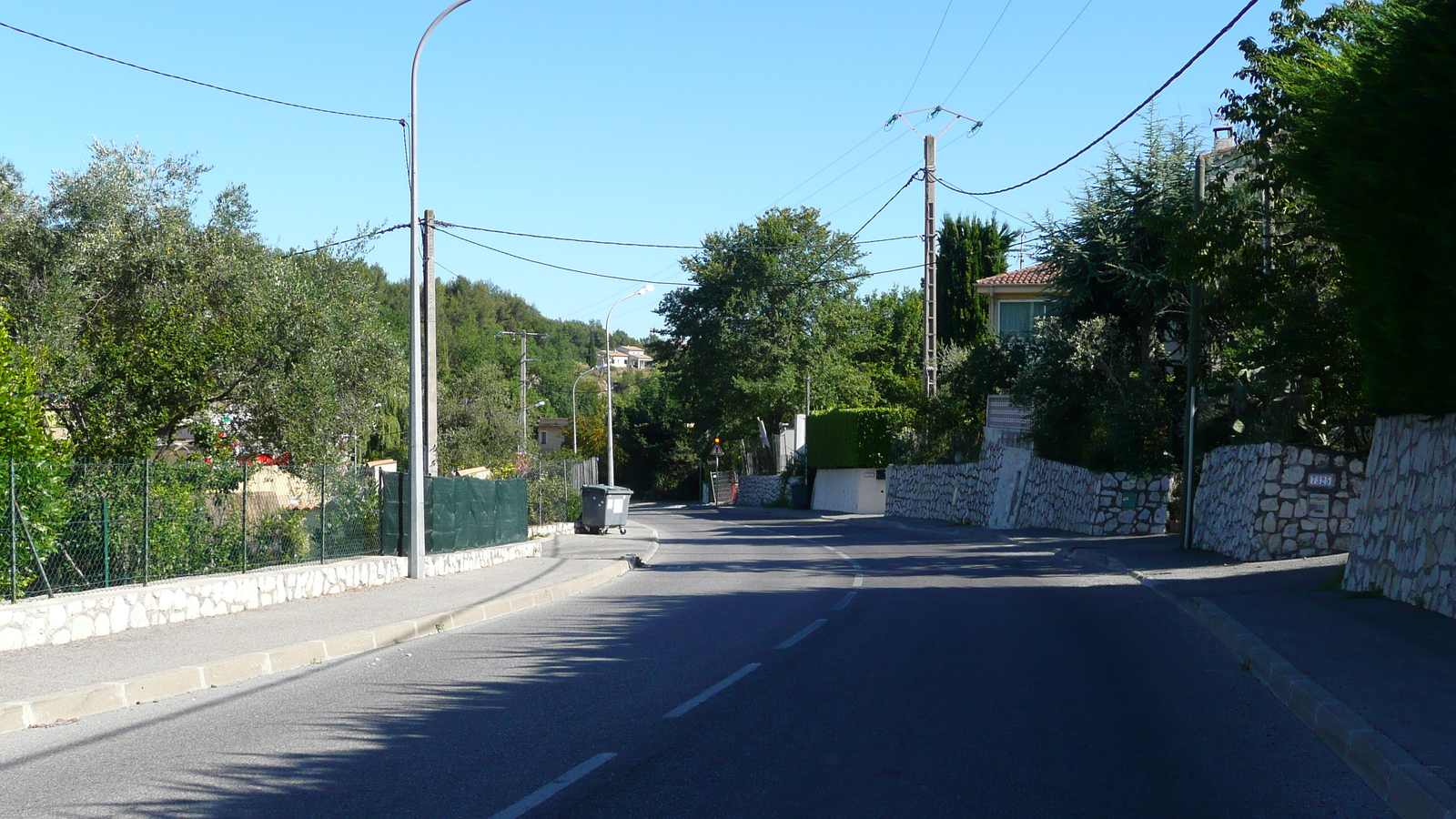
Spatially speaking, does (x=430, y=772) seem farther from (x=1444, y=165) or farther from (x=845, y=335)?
(x=845, y=335)

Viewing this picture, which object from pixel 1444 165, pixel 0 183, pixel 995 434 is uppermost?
pixel 0 183

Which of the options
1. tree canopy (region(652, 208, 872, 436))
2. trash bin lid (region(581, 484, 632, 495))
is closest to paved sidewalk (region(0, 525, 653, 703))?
trash bin lid (region(581, 484, 632, 495))

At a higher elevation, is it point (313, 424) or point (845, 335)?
point (845, 335)

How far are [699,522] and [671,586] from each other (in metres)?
26.9

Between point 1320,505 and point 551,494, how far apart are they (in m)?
24.9

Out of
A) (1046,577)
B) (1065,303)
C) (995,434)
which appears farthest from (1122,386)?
(1046,577)

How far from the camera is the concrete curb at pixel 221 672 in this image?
25.7 ft

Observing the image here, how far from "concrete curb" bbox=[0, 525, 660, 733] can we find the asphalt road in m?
0.24

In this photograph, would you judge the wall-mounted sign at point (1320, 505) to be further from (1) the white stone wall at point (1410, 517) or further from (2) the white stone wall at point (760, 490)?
A: (2) the white stone wall at point (760, 490)

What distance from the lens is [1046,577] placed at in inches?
711

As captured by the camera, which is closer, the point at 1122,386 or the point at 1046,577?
the point at 1046,577

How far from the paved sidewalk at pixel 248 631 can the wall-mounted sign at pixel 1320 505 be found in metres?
11.9

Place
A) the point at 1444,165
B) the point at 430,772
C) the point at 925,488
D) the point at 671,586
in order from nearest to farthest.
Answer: the point at 430,772 → the point at 1444,165 → the point at 671,586 → the point at 925,488

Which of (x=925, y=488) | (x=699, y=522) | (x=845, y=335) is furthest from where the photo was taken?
(x=845, y=335)
